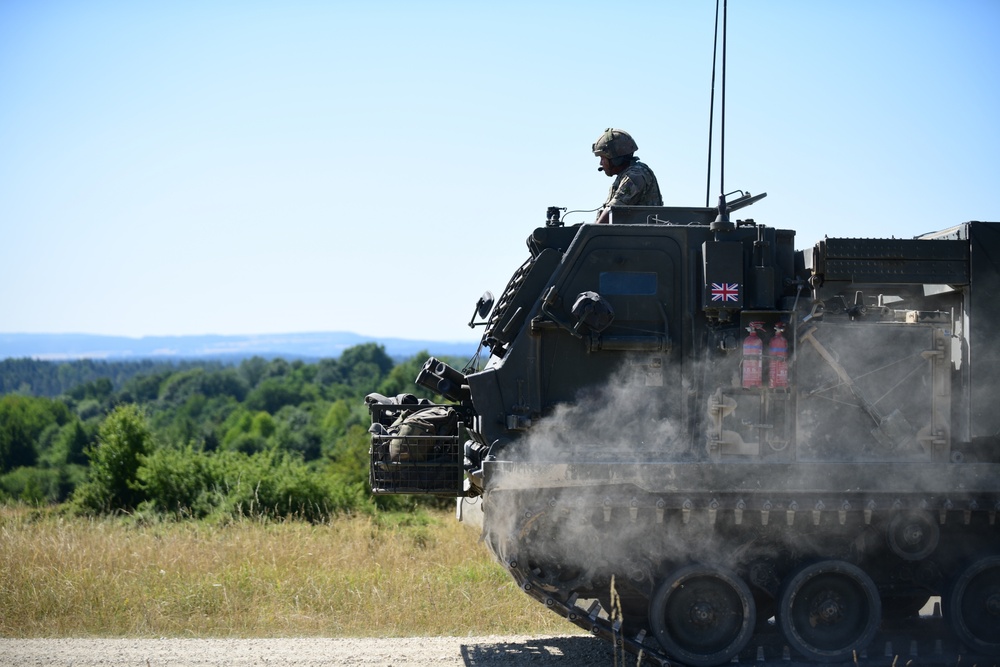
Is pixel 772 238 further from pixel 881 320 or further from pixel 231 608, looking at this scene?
pixel 231 608

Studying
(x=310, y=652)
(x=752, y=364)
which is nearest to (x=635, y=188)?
(x=752, y=364)

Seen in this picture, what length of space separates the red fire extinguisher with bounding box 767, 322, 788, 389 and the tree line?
8.96m

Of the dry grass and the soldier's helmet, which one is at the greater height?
the soldier's helmet

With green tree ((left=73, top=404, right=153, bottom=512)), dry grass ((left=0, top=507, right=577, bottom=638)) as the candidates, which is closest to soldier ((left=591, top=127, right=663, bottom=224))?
dry grass ((left=0, top=507, right=577, bottom=638))

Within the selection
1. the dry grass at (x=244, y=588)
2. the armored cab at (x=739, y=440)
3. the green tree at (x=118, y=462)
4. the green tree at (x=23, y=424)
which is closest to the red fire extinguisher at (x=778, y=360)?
the armored cab at (x=739, y=440)

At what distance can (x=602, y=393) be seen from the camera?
916cm

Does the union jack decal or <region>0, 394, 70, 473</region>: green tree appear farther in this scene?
<region>0, 394, 70, 473</region>: green tree

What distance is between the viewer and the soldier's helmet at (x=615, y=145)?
11.1 m

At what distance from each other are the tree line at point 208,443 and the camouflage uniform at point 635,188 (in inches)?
308

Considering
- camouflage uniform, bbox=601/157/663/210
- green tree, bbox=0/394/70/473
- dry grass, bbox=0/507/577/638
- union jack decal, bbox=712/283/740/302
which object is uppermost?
camouflage uniform, bbox=601/157/663/210

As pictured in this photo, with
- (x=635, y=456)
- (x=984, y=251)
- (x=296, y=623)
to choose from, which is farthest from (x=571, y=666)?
(x=984, y=251)

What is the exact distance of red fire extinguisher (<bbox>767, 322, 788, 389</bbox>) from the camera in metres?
9.05

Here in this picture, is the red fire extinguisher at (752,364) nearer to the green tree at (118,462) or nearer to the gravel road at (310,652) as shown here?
the gravel road at (310,652)

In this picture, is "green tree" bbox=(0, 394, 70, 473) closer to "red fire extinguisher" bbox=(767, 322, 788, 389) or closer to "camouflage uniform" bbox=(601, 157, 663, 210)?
"camouflage uniform" bbox=(601, 157, 663, 210)
